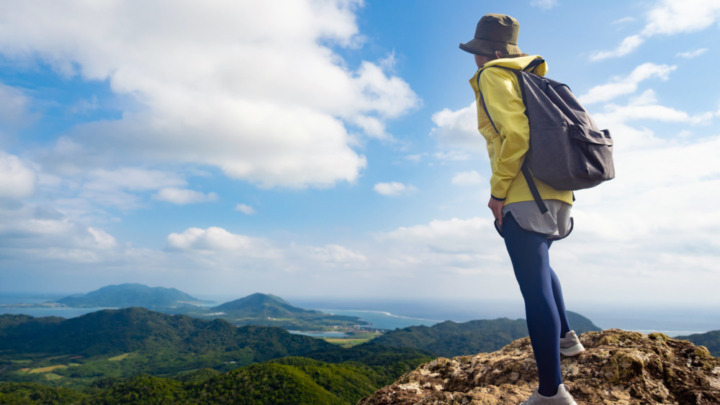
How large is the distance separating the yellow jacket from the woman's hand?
0.04 metres

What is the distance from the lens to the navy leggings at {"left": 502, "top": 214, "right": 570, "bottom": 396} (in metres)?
2.42

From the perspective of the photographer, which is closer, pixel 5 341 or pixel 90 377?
pixel 90 377

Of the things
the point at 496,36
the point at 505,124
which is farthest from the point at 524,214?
the point at 496,36

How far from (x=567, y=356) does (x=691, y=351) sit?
1034 mm

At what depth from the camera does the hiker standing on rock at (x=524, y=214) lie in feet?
8.00

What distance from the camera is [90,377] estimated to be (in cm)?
11469

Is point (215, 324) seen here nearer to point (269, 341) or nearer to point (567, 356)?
point (269, 341)

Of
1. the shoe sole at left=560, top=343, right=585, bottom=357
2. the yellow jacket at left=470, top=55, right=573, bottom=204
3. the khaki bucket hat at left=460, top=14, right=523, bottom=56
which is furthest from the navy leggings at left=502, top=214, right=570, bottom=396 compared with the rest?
the khaki bucket hat at left=460, top=14, right=523, bottom=56

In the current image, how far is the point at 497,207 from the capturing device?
9.07 ft

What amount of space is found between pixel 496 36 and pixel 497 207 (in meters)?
1.50

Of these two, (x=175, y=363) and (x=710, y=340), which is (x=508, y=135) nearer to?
(x=710, y=340)

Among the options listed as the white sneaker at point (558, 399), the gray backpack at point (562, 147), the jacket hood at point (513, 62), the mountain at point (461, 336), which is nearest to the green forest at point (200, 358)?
the mountain at point (461, 336)

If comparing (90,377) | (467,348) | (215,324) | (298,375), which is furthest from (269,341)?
(298,375)

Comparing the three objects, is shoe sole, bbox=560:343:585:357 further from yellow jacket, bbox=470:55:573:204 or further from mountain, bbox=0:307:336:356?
mountain, bbox=0:307:336:356
